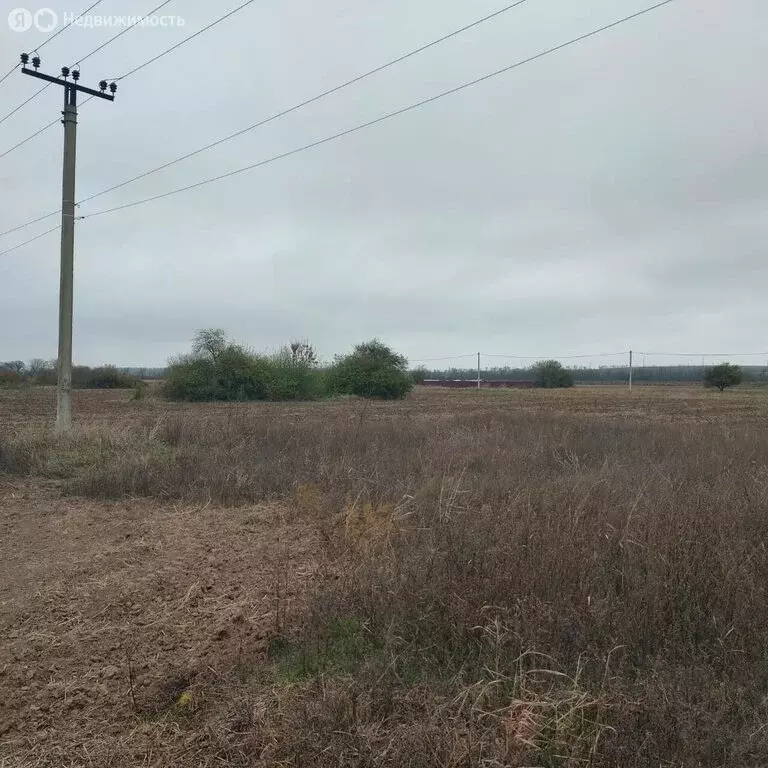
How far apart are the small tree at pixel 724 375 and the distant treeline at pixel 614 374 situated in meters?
21.1

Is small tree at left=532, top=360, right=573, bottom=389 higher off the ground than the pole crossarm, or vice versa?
the pole crossarm

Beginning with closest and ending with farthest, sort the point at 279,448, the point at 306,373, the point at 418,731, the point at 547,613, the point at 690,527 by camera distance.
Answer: the point at 418,731 → the point at 547,613 → the point at 690,527 → the point at 279,448 → the point at 306,373

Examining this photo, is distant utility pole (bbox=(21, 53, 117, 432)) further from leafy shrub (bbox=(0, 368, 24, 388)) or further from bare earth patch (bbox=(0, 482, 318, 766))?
leafy shrub (bbox=(0, 368, 24, 388))

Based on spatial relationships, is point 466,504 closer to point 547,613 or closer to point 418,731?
point 547,613

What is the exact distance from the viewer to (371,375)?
49.7m

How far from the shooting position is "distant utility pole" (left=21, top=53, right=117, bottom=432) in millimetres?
12078

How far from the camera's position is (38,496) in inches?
316

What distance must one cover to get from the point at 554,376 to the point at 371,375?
53.4m

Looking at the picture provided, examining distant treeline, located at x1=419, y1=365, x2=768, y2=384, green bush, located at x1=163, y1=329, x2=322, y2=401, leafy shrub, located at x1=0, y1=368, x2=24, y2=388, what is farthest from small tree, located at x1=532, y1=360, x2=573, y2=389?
leafy shrub, located at x1=0, y1=368, x2=24, y2=388

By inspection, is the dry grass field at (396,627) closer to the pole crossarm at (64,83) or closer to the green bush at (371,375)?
the pole crossarm at (64,83)

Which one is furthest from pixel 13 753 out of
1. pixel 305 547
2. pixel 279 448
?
pixel 279 448

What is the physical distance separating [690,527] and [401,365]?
151 ft

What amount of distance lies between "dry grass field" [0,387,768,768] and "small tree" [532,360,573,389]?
296 feet

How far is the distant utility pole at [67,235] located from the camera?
12.1 meters
